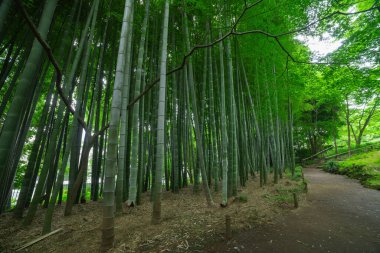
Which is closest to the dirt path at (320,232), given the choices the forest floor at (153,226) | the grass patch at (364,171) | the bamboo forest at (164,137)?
the bamboo forest at (164,137)

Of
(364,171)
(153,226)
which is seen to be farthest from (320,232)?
(364,171)

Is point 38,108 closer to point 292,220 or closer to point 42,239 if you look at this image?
point 42,239

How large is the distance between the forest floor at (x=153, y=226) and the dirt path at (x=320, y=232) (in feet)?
0.66

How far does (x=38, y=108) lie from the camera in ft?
20.1

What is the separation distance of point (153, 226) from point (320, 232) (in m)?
2.57

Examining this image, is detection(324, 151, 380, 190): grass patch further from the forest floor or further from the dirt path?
the forest floor

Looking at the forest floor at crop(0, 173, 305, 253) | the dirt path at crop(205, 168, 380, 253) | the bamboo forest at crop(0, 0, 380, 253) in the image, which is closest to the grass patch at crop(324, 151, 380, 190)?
the bamboo forest at crop(0, 0, 380, 253)

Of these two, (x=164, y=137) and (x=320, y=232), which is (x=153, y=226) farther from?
(x=320, y=232)

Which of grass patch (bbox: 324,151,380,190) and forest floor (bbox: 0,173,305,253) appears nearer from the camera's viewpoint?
forest floor (bbox: 0,173,305,253)

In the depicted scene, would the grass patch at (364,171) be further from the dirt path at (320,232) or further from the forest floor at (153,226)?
the forest floor at (153,226)

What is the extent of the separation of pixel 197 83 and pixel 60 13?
402 centimetres

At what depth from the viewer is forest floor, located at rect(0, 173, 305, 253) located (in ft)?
7.34

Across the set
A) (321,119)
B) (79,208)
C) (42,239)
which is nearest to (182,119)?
(79,208)

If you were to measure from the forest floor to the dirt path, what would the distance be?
200mm
